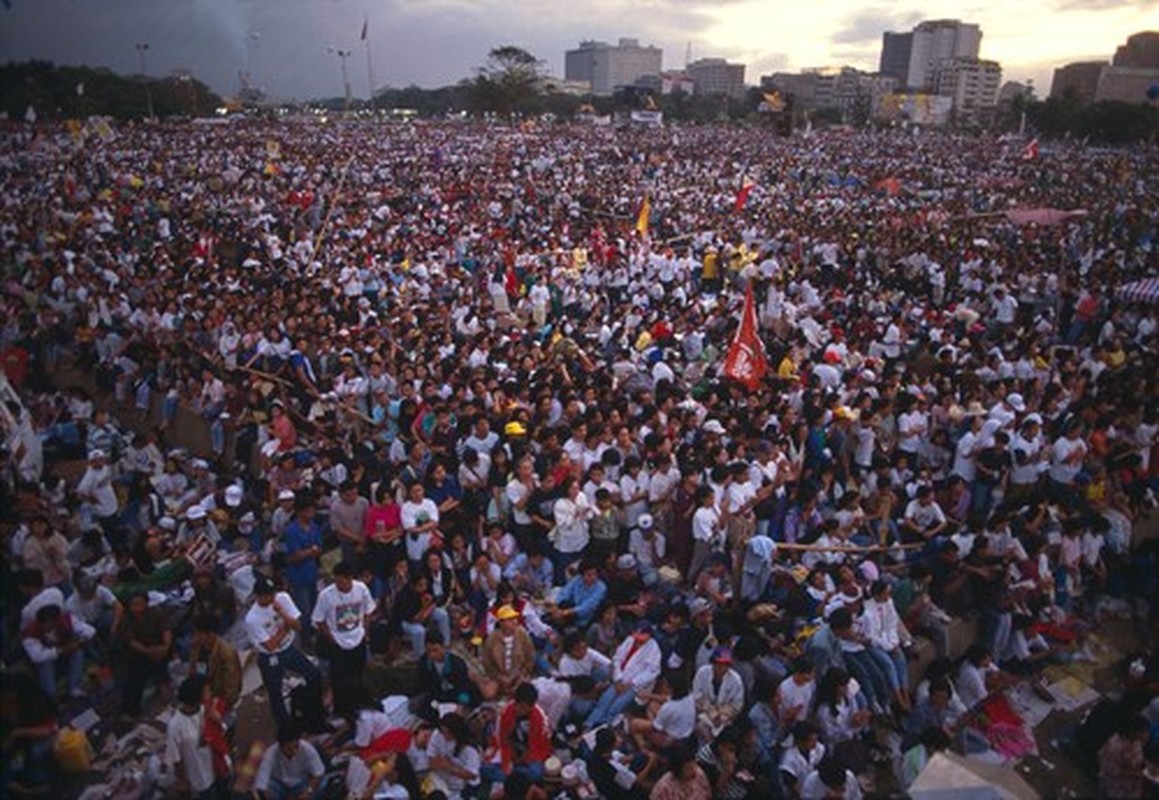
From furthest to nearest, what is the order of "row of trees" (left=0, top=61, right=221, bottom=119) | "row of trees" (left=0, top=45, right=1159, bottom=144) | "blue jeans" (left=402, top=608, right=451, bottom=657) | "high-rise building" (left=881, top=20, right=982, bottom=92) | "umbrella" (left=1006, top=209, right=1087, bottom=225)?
1. "high-rise building" (left=881, top=20, right=982, bottom=92)
2. "row of trees" (left=0, top=45, right=1159, bottom=144)
3. "row of trees" (left=0, top=61, right=221, bottom=119)
4. "umbrella" (left=1006, top=209, right=1087, bottom=225)
5. "blue jeans" (left=402, top=608, right=451, bottom=657)

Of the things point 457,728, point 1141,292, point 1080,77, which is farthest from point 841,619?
point 1080,77

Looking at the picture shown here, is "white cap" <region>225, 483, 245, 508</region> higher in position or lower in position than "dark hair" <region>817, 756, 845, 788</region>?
higher

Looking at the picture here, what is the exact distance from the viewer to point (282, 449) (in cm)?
825

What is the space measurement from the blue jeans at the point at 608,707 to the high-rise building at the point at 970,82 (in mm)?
172942

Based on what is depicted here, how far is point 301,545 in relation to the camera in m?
6.30

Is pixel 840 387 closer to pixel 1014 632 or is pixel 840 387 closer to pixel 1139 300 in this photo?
pixel 1014 632

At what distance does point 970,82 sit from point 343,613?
593 ft

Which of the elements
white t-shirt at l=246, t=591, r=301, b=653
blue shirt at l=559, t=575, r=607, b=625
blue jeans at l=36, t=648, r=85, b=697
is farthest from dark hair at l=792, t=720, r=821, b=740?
blue jeans at l=36, t=648, r=85, b=697

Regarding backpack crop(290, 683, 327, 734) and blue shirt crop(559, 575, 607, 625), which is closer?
backpack crop(290, 683, 327, 734)

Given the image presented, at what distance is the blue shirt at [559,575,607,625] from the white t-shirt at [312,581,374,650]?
5.80 ft

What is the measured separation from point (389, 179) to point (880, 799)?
31.3 metres

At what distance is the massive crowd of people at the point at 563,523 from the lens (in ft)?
17.4

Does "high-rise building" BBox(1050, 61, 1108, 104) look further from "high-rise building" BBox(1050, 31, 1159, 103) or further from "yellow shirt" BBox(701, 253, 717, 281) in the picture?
"yellow shirt" BBox(701, 253, 717, 281)

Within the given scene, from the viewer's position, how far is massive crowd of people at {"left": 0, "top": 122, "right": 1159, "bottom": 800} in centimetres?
530
